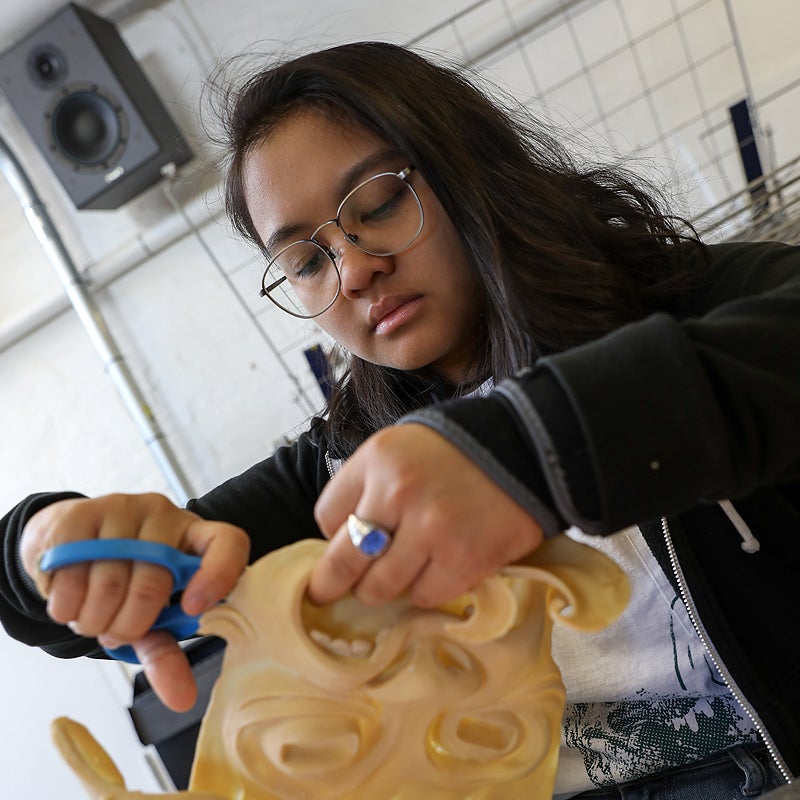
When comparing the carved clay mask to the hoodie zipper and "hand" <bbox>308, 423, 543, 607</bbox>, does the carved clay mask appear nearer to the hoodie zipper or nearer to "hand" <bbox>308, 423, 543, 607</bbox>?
"hand" <bbox>308, 423, 543, 607</bbox>

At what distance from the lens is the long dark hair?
2.83 ft

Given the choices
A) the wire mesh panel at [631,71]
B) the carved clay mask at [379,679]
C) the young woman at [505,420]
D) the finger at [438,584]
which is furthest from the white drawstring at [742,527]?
the wire mesh panel at [631,71]

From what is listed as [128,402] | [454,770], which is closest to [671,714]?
[454,770]

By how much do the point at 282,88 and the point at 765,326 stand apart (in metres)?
0.64

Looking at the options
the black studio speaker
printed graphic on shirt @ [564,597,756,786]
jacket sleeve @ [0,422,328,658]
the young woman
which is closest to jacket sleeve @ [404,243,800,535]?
the young woman

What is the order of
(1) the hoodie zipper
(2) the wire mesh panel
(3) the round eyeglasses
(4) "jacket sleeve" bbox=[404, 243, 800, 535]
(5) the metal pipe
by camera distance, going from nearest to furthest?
(4) "jacket sleeve" bbox=[404, 243, 800, 535] → (1) the hoodie zipper → (3) the round eyeglasses → (2) the wire mesh panel → (5) the metal pipe

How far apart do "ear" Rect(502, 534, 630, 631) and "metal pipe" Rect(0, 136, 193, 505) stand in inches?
68.4

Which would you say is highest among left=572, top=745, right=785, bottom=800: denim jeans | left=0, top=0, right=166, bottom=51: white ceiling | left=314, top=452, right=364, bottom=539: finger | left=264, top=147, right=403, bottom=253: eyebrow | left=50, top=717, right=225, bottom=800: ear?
left=0, top=0, right=166, bottom=51: white ceiling

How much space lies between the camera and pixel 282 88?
3.20 ft

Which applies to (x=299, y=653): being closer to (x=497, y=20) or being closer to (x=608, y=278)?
(x=608, y=278)

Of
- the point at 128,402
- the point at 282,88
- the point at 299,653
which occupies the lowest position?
the point at 128,402

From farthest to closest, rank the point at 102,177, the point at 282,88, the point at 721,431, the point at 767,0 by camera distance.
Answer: the point at 102,177
the point at 767,0
the point at 282,88
the point at 721,431

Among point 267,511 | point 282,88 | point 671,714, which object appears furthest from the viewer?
point 267,511

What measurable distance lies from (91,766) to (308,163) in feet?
1.95
